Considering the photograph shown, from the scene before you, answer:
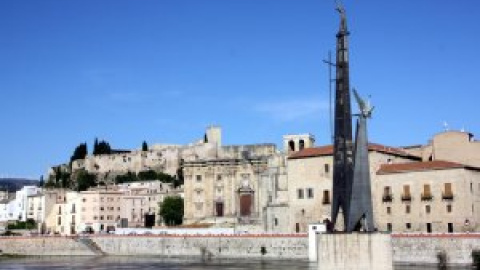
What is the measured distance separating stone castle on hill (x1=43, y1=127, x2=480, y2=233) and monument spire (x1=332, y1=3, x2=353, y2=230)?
26.0 m

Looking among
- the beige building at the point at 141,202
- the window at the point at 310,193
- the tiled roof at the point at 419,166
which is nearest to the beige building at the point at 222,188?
the window at the point at 310,193

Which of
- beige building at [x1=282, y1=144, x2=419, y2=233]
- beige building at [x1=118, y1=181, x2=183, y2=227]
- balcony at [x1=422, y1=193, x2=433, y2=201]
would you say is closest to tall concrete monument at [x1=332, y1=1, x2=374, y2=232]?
balcony at [x1=422, y1=193, x2=433, y2=201]

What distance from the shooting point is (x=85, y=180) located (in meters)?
124

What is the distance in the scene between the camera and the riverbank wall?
155 ft

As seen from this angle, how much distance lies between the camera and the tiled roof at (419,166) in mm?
51750

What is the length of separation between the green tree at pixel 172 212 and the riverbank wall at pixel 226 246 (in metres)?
19.1

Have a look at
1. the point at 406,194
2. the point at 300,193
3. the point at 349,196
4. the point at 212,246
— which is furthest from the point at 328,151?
the point at 349,196

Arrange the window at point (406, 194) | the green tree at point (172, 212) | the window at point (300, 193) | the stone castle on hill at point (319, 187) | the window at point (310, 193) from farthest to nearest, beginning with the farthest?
the green tree at point (172, 212) < the window at point (300, 193) < the window at point (310, 193) < the window at point (406, 194) < the stone castle on hill at point (319, 187)

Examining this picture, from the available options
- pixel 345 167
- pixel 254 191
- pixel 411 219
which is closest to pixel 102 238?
pixel 254 191

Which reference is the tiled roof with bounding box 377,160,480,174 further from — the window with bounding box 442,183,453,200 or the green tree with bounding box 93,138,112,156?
the green tree with bounding box 93,138,112,156

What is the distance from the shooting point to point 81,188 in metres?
120

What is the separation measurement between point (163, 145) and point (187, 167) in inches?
2223

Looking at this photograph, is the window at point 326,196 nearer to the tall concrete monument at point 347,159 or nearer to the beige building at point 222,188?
the beige building at point 222,188

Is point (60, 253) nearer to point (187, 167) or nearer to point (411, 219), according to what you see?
point (187, 167)
